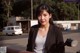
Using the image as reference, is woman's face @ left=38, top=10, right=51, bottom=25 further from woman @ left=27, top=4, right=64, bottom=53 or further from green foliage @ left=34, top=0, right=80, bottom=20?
green foliage @ left=34, top=0, right=80, bottom=20

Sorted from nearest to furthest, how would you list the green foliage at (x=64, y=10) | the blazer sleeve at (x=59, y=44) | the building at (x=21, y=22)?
the blazer sleeve at (x=59, y=44) < the building at (x=21, y=22) < the green foliage at (x=64, y=10)

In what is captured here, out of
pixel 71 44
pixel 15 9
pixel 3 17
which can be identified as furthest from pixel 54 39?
pixel 15 9

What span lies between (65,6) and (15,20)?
13.8 metres

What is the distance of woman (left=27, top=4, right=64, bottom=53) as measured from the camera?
3.14m

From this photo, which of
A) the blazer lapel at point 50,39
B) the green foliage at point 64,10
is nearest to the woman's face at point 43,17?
the blazer lapel at point 50,39

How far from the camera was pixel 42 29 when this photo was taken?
3.31 m

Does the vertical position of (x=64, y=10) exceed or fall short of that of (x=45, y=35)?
it falls short

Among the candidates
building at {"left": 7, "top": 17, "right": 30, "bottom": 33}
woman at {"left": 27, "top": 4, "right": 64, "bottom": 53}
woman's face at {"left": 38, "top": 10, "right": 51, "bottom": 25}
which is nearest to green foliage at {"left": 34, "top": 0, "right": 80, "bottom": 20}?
building at {"left": 7, "top": 17, "right": 30, "bottom": 33}

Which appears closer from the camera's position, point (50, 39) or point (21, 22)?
point (50, 39)

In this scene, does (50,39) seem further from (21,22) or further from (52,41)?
(21,22)

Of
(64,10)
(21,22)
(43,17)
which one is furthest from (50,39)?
(64,10)

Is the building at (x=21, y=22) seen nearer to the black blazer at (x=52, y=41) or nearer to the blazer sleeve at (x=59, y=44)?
the black blazer at (x=52, y=41)

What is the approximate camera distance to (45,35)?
3275 millimetres

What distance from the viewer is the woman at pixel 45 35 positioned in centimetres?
314
